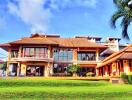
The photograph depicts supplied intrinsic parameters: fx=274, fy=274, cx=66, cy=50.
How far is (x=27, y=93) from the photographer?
1697 cm

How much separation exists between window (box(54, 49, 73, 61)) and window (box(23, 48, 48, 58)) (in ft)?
7.26

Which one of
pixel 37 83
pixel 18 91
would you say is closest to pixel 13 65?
pixel 37 83

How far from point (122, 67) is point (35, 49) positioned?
15736 mm

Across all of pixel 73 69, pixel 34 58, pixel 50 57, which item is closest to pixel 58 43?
pixel 50 57

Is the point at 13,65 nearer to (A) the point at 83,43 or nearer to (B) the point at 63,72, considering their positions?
(B) the point at 63,72

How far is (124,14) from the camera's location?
2709cm

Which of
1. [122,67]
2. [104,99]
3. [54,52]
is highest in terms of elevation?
[54,52]

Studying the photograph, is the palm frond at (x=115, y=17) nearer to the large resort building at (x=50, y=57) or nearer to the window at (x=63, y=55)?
the large resort building at (x=50, y=57)

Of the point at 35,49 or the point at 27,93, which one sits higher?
the point at 35,49

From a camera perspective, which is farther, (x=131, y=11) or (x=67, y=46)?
(x=67, y=46)

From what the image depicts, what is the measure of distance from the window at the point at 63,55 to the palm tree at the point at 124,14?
20.3 metres

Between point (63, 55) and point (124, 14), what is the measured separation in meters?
21.4

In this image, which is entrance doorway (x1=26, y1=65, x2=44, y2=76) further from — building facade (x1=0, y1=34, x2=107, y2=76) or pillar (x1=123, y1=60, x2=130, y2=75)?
pillar (x1=123, y1=60, x2=130, y2=75)

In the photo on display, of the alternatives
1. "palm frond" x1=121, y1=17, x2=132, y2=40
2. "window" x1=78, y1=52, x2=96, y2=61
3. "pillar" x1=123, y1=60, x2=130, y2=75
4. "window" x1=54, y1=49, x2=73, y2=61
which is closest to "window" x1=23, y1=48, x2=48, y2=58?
"window" x1=54, y1=49, x2=73, y2=61
